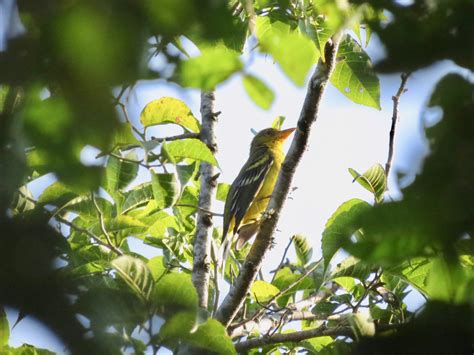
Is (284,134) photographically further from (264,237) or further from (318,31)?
(318,31)

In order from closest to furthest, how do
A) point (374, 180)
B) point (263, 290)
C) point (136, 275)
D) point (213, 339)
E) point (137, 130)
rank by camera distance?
1. point (137, 130)
2. point (136, 275)
3. point (213, 339)
4. point (374, 180)
5. point (263, 290)

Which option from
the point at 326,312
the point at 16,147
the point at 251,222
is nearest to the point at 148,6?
the point at 16,147

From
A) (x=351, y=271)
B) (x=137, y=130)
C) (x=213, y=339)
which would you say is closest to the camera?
(x=137, y=130)

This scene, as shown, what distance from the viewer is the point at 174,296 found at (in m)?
1.21

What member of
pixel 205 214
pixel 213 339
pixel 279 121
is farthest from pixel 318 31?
pixel 279 121

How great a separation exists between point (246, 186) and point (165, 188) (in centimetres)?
465

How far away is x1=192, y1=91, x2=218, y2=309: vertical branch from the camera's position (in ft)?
13.0

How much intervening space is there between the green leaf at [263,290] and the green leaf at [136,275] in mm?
2474

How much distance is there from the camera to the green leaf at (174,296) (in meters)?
1.07

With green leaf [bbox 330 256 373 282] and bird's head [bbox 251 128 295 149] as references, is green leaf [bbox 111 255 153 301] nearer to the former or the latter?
green leaf [bbox 330 256 373 282]

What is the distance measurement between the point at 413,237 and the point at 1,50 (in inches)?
17.6

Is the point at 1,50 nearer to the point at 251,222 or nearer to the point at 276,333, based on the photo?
the point at 276,333

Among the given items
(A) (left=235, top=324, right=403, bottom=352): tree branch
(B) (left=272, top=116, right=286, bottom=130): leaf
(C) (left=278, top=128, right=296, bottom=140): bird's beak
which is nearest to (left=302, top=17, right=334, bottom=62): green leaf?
(A) (left=235, top=324, right=403, bottom=352): tree branch

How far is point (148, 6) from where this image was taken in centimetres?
70
